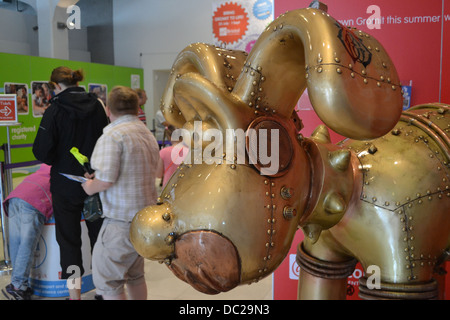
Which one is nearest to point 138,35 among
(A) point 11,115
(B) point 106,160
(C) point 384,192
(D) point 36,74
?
(D) point 36,74

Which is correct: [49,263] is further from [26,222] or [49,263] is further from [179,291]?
[179,291]

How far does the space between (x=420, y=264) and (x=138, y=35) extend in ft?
34.3

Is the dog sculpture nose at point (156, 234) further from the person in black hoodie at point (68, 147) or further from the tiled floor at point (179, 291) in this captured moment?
the tiled floor at point (179, 291)

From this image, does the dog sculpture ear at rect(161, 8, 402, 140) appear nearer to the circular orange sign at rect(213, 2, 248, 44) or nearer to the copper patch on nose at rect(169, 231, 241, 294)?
the copper patch on nose at rect(169, 231, 241, 294)

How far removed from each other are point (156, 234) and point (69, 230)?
228 centimetres

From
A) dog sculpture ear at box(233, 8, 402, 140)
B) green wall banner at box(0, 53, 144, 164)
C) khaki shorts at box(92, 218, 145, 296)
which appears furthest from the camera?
green wall banner at box(0, 53, 144, 164)

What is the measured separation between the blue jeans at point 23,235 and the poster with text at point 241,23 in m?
2.36

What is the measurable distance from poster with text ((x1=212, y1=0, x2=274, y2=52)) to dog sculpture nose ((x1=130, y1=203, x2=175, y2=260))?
12.2 feet

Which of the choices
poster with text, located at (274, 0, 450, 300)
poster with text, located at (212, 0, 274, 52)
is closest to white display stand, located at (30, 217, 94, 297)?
poster with text, located at (274, 0, 450, 300)

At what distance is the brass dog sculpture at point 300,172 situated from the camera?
2.64ft

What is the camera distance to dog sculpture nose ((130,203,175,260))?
0.84 meters

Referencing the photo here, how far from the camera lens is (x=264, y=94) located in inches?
35.9

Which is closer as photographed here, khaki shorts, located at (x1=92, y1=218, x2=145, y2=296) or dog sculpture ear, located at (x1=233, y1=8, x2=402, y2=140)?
dog sculpture ear, located at (x1=233, y1=8, x2=402, y2=140)
